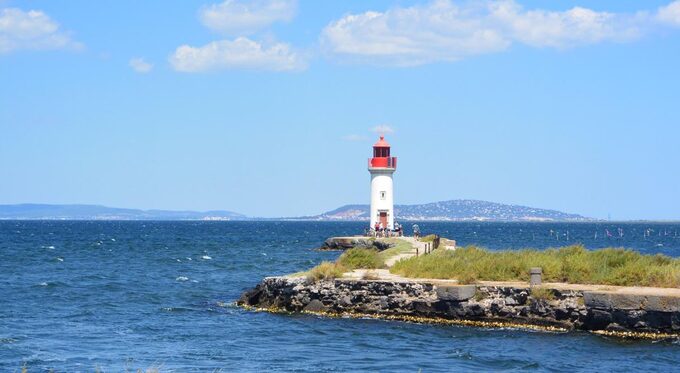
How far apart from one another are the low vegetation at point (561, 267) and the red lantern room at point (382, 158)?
27.4m

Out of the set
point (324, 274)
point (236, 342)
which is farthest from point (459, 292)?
point (236, 342)

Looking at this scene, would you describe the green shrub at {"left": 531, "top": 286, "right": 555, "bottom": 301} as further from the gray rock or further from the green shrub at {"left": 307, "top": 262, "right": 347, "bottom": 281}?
the green shrub at {"left": 307, "top": 262, "right": 347, "bottom": 281}

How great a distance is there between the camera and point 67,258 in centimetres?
5881

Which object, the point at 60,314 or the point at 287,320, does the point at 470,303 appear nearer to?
the point at 287,320

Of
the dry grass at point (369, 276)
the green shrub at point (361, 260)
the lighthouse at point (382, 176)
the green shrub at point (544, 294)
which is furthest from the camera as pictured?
the lighthouse at point (382, 176)

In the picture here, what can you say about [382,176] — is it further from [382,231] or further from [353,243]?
[353,243]

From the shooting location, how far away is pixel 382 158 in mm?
58469

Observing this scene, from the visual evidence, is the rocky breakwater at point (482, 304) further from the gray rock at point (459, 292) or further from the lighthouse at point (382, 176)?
the lighthouse at point (382, 176)

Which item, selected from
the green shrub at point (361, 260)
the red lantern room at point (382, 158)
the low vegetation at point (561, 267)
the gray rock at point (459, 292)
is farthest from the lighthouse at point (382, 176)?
the gray rock at point (459, 292)

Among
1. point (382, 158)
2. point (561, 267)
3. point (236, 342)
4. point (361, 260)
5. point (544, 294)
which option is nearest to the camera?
point (236, 342)

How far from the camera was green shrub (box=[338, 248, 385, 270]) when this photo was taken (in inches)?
1337

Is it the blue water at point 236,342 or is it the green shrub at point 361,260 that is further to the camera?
the green shrub at point 361,260

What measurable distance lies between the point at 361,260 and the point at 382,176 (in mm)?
24740

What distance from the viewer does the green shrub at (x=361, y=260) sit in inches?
1337
